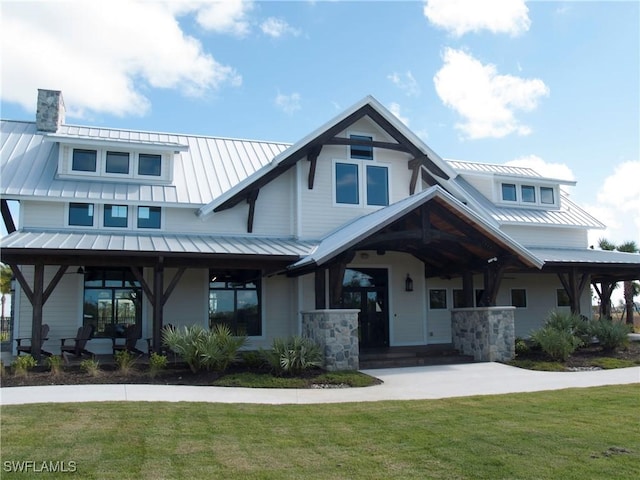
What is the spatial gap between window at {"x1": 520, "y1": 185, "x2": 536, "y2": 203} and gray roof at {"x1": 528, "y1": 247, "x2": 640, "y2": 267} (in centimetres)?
246

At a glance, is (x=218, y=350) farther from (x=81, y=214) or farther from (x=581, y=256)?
(x=581, y=256)

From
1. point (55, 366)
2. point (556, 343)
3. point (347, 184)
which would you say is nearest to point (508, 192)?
point (347, 184)

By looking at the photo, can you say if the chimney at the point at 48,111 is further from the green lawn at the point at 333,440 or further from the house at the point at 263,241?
the green lawn at the point at 333,440

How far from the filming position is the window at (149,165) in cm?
1728

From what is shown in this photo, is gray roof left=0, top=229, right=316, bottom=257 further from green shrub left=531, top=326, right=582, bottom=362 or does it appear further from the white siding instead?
the white siding

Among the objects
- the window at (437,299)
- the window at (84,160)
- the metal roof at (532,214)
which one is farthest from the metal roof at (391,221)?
the window at (84,160)

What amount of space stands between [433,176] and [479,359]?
642 centimetres

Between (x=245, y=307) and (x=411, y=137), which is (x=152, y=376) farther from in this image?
(x=411, y=137)

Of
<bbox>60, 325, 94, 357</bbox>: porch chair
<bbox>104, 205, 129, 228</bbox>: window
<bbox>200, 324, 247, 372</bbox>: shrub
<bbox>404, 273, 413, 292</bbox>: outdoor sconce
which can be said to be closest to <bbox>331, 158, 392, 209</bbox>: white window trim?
<bbox>404, 273, 413, 292</bbox>: outdoor sconce

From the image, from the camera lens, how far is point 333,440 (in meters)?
7.07

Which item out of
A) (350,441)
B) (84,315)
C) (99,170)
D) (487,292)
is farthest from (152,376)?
(487,292)

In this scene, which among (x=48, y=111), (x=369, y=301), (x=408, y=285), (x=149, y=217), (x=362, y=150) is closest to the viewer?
(x=149, y=217)

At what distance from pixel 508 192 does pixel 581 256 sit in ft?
13.1

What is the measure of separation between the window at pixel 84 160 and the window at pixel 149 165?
1.27 m
